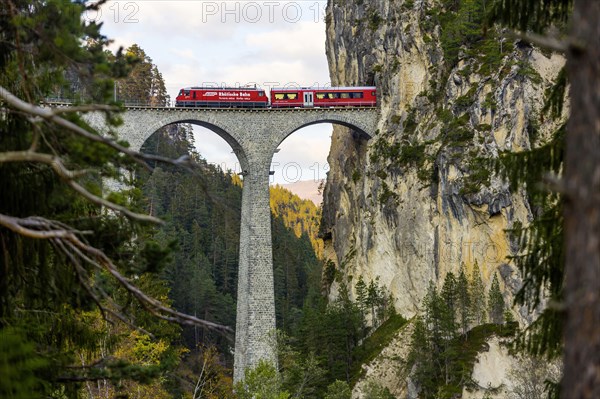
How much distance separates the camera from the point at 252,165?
173 feet

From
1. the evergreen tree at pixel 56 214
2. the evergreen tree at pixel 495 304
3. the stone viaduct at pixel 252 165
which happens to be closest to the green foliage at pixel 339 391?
the stone viaduct at pixel 252 165

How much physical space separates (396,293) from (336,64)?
866 inches

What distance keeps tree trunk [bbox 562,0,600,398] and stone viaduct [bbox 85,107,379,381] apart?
4487 cm

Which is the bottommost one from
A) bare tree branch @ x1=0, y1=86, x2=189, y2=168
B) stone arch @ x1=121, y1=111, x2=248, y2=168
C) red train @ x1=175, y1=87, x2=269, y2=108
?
bare tree branch @ x1=0, y1=86, x2=189, y2=168

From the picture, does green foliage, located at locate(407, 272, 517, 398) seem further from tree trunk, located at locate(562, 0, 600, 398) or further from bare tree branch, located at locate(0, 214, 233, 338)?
tree trunk, located at locate(562, 0, 600, 398)

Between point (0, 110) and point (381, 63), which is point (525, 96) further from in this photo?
point (0, 110)

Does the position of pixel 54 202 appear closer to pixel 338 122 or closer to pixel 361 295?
pixel 361 295

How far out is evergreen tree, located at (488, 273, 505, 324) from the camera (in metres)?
44.8

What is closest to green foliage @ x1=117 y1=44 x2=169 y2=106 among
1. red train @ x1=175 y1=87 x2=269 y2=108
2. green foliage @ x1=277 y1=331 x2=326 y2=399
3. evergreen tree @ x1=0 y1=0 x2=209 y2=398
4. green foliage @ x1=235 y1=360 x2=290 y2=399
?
red train @ x1=175 y1=87 x2=269 y2=108

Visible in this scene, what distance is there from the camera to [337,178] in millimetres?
66500

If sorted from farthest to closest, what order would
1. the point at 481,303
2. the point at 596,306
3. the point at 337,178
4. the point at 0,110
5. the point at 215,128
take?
the point at 337,178 < the point at 215,128 < the point at 481,303 < the point at 0,110 < the point at 596,306

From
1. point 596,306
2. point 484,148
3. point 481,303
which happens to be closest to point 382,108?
point 484,148

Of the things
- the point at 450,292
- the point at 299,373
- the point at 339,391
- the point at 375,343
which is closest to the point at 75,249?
the point at 339,391

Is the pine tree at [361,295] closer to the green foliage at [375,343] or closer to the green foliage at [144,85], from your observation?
the green foliage at [375,343]
